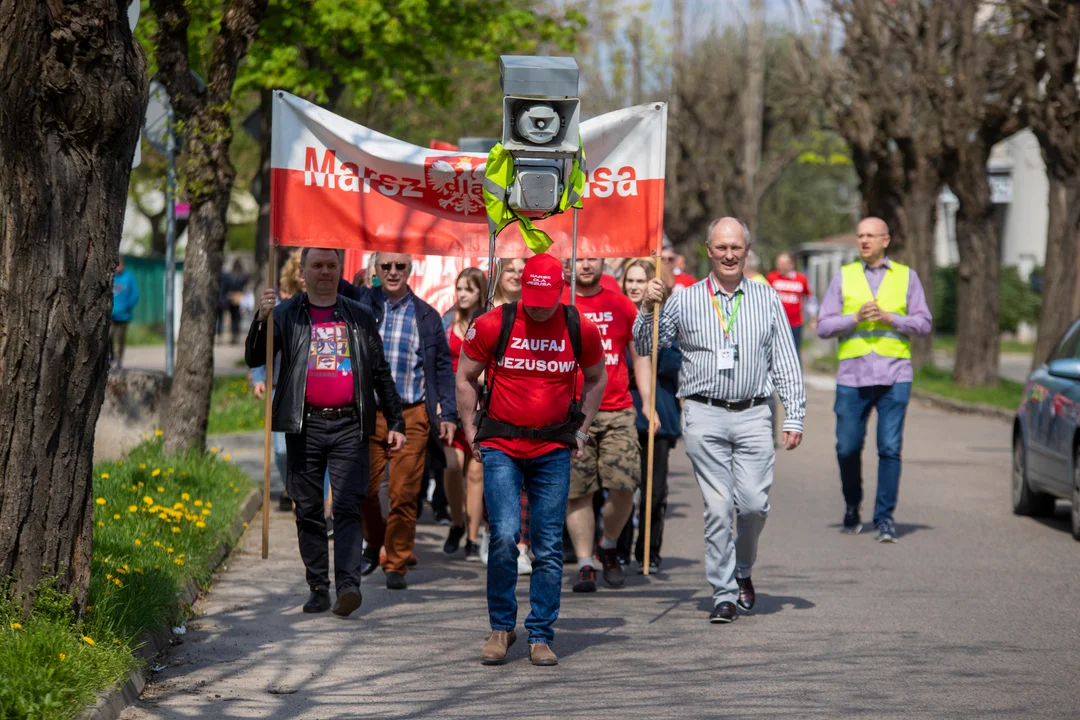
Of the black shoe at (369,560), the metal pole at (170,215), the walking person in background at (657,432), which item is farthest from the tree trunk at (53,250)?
the metal pole at (170,215)

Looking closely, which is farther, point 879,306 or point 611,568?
point 879,306

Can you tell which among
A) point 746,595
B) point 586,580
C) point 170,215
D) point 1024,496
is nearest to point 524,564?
point 586,580

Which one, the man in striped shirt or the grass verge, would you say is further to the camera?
the man in striped shirt

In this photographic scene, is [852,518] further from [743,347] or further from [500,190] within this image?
[500,190]

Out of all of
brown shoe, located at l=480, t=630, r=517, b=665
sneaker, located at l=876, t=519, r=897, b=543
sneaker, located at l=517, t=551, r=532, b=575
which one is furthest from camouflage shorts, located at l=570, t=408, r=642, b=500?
sneaker, located at l=876, t=519, r=897, b=543

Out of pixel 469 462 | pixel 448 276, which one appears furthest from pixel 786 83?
pixel 469 462

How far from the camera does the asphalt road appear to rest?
6164mm

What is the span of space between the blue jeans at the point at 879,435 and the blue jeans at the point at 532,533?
4.28 meters

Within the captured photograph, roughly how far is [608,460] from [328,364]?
69.3 inches

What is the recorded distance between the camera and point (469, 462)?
32.9 feet

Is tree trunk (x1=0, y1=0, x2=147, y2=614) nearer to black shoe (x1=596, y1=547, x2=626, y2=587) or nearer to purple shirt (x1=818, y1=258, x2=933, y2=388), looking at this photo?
black shoe (x1=596, y1=547, x2=626, y2=587)

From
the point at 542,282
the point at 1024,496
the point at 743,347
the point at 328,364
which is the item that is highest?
the point at 542,282

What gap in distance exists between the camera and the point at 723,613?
7.88 metres

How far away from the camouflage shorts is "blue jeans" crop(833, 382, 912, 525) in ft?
7.82
